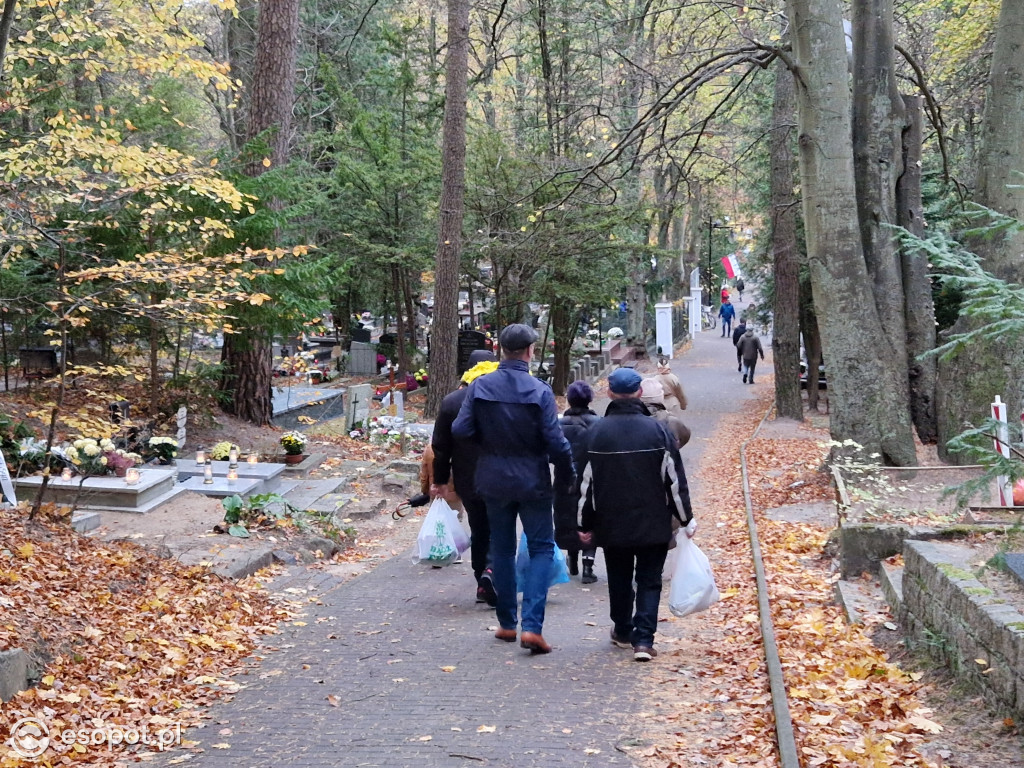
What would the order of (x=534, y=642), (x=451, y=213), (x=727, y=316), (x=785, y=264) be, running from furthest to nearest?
1. (x=727, y=316)
2. (x=785, y=264)
3. (x=451, y=213)
4. (x=534, y=642)

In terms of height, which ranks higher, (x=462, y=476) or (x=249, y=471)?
(x=462, y=476)

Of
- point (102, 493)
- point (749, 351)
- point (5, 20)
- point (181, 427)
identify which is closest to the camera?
point (5, 20)

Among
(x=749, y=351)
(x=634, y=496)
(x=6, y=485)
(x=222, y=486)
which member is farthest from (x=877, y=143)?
(x=749, y=351)

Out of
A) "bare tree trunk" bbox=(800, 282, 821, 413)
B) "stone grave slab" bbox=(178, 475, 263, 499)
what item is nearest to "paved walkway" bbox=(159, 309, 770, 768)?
"stone grave slab" bbox=(178, 475, 263, 499)

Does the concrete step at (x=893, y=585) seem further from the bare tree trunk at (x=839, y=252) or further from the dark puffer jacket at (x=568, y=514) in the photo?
the bare tree trunk at (x=839, y=252)

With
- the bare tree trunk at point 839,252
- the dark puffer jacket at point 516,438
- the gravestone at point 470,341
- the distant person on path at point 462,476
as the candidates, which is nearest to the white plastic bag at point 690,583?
the dark puffer jacket at point 516,438

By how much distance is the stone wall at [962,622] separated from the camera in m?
4.74

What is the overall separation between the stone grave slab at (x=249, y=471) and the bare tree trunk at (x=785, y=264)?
41.6 feet

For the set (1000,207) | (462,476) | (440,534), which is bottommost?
(440,534)

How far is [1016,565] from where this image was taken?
5496 mm

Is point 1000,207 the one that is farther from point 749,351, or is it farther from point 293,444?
point 749,351

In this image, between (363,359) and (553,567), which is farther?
(363,359)

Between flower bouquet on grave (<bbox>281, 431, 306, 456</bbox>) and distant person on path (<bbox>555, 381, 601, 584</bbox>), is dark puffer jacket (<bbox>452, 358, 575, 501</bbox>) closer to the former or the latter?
distant person on path (<bbox>555, 381, 601, 584</bbox>)

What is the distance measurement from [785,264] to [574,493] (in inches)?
681
